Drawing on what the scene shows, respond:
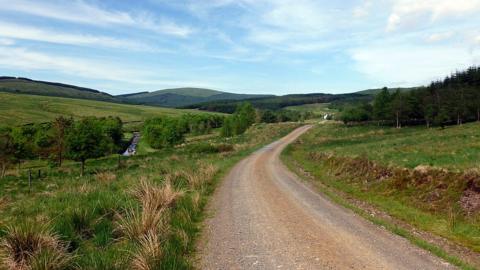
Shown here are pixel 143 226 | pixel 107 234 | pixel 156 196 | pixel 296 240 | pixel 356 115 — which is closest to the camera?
pixel 143 226

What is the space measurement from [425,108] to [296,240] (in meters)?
88.3

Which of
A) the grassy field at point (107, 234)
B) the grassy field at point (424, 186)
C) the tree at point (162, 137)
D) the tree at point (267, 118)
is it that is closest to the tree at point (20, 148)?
the tree at point (162, 137)

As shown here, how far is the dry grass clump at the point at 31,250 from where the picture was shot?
6.29m

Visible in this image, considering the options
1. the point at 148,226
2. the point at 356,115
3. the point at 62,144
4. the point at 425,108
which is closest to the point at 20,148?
the point at 62,144

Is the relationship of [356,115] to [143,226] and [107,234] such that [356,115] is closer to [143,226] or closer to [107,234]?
[143,226]

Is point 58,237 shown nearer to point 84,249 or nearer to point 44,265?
point 84,249

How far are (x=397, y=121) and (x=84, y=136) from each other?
227 ft

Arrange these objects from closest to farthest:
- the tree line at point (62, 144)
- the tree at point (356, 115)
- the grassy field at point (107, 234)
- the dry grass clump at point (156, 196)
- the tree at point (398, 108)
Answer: the grassy field at point (107, 234), the dry grass clump at point (156, 196), the tree line at point (62, 144), the tree at point (398, 108), the tree at point (356, 115)

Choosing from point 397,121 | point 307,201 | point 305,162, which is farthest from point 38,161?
point 307,201

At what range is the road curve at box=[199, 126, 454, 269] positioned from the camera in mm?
8180

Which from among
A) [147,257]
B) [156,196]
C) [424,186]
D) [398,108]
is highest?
[398,108]

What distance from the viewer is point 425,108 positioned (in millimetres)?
87000

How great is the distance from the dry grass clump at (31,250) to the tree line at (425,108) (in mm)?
86437

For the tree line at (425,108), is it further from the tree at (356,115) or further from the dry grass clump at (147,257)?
the dry grass clump at (147,257)
